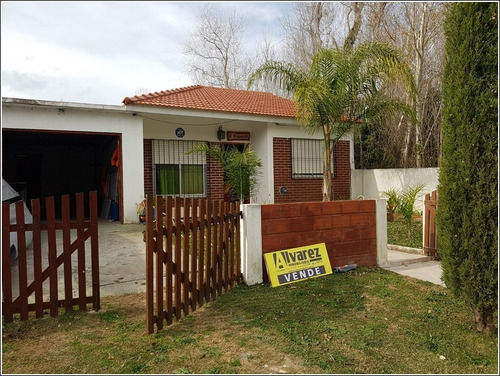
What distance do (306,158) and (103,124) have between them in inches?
271

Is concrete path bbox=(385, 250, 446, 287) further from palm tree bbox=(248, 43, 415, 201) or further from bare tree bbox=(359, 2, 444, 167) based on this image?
bare tree bbox=(359, 2, 444, 167)

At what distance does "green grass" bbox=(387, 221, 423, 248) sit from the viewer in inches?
305

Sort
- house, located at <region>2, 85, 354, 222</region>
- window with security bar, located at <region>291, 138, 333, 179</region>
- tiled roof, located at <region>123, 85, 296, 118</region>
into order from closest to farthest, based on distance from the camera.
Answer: house, located at <region>2, 85, 354, 222</region>
tiled roof, located at <region>123, 85, 296, 118</region>
window with security bar, located at <region>291, 138, 333, 179</region>

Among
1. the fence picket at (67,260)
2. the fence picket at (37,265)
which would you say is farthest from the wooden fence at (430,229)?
the fence picket at (37,265)

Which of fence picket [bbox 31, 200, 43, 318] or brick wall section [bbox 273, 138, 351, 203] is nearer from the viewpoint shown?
fence picket [bbox 31, 200, 43, 318]

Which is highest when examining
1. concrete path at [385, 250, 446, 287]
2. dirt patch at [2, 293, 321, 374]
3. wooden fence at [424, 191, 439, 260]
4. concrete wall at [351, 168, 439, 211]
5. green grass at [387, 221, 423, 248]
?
concrete wall at [351, 168, 439, 211]

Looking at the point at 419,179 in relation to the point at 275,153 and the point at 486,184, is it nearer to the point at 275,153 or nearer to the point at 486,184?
the point at 275,153

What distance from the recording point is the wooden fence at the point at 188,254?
3.42 meters

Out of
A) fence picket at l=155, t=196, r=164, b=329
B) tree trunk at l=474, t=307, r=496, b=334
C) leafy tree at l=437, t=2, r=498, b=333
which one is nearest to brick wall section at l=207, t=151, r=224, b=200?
fence picket at l=155, t=196, r=164, b=329

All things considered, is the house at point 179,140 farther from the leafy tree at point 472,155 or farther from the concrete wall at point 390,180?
the leafy tree at point 472,155

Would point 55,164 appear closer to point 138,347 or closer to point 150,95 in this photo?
point 150,95

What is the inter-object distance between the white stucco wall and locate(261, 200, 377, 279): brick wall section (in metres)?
6.28

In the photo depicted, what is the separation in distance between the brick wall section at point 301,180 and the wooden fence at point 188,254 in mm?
7963

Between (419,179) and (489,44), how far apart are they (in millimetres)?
9731
